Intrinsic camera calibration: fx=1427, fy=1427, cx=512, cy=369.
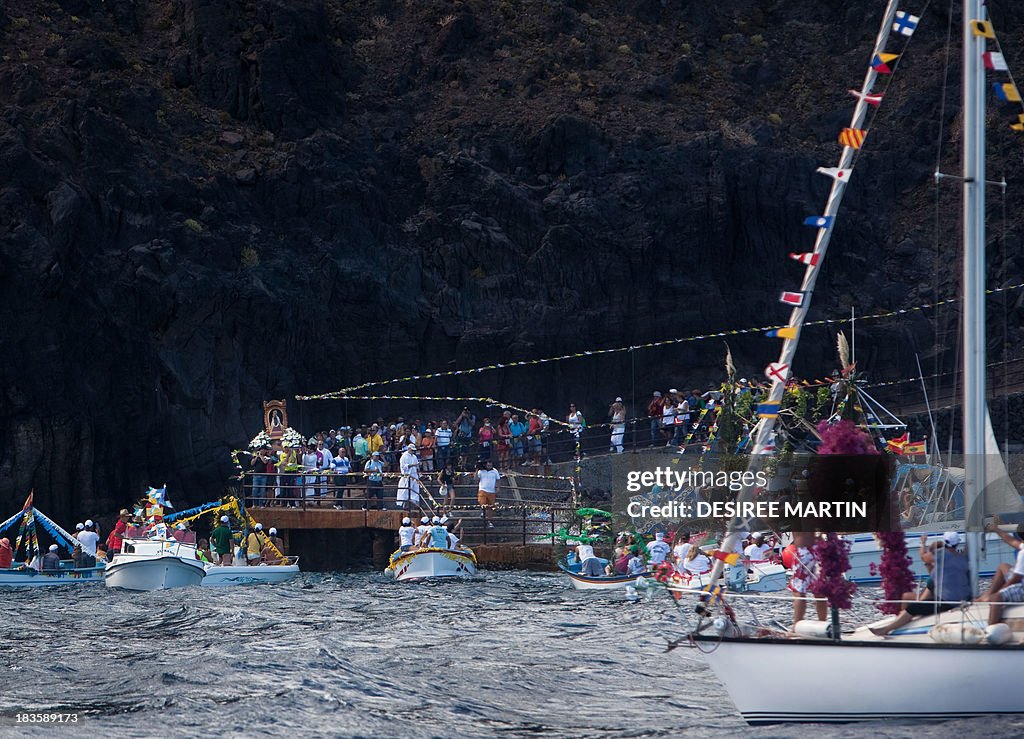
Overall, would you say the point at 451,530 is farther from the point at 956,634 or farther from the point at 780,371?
the point at 956,634

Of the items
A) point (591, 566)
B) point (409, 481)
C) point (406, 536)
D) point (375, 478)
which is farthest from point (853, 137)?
point (375, 478)

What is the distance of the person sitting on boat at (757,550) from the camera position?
30.6m

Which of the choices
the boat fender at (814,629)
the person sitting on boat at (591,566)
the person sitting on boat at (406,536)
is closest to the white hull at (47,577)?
the person sitting on boat at (406,536)

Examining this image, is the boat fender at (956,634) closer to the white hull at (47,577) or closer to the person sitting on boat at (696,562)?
the person sitting on boat at (696,562)

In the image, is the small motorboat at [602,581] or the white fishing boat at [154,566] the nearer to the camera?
the small motorboat at [602,581]

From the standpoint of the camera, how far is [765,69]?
65.4 metres

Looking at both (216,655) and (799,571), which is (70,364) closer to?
(216,655)

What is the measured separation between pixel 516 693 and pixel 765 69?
166 ft

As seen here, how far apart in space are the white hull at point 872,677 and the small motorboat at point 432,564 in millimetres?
18070

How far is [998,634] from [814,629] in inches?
81.7

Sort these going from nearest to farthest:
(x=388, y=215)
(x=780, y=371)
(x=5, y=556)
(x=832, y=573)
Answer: (x=832, y=573) → (x=780, y=371) → (x=5, y=556) → (x=388, y=215)

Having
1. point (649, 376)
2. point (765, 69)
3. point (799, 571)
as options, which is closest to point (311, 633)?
point (799, 571)

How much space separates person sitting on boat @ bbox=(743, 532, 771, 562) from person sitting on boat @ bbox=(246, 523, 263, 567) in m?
12.4

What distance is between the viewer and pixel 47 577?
35.5 meters
